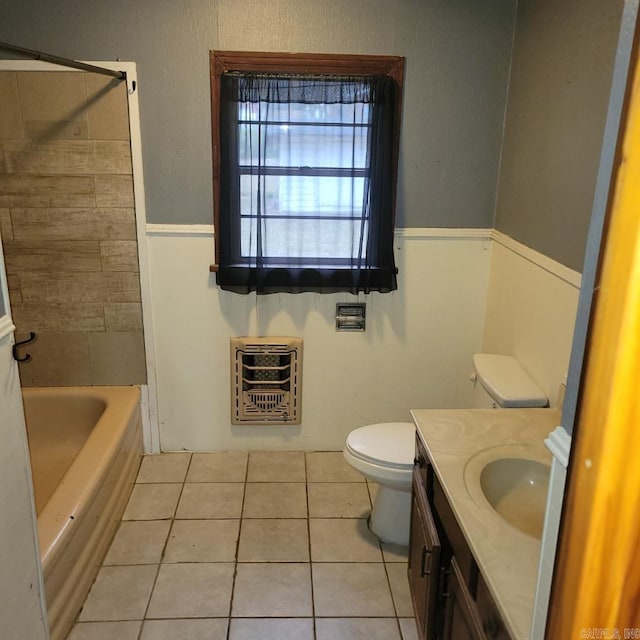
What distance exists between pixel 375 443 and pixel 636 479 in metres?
1.86

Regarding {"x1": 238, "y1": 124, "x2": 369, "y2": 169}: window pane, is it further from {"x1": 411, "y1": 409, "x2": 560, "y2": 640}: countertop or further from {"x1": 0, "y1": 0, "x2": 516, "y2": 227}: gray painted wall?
{"x1": 411, "y1": 409, "x2": 560, "y2": 640}: countertop

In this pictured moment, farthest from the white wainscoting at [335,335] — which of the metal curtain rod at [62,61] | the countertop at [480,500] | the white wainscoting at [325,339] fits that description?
the countertop at [480,500]

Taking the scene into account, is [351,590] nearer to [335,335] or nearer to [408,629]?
[408,629]

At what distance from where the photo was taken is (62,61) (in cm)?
214

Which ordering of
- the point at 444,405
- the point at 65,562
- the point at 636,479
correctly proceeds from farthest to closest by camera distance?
the point at 444,405 → the point at 65,562 → the point at 636,479

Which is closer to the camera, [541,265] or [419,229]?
[541,265]

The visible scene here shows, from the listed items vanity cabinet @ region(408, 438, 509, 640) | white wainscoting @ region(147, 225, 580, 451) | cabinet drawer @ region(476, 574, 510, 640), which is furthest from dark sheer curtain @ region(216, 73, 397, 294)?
cabinet drawer @ region(476, 574, 510, 640)

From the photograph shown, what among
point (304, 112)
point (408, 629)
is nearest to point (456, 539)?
point (408, 629)

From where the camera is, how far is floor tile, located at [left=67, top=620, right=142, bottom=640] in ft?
6.48

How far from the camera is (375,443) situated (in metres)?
2.37

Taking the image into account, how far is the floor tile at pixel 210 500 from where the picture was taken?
2.66m

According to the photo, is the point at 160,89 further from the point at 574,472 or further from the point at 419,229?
the point at 574,472

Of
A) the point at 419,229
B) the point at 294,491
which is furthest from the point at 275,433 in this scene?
the point at 419,229

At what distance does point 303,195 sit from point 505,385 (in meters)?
1.24
